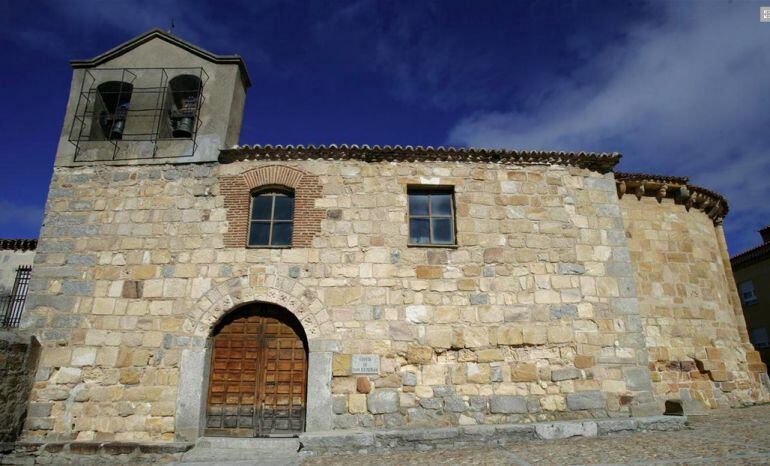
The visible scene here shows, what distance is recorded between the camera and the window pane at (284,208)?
873cm

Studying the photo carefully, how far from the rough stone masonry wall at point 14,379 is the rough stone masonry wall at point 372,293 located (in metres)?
0.19

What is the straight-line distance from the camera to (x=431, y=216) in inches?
348

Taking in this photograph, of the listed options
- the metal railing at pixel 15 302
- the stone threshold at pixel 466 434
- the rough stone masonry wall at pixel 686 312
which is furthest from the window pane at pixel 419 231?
the metal railing at pixel 15 302

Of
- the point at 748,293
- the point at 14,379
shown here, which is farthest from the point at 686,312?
the point at 748,293

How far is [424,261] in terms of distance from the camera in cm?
837

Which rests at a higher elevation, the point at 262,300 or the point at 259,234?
the point at 259,234

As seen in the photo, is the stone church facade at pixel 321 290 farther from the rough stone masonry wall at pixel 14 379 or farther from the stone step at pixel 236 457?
the stone step at pixel 236 457

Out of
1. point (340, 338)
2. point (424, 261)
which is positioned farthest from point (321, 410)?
point (424, 261)

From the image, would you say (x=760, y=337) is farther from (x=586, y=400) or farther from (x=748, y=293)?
(x=586, y=400)

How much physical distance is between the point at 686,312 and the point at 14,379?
41.7 feet

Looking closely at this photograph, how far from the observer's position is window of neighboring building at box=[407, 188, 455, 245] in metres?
8.68

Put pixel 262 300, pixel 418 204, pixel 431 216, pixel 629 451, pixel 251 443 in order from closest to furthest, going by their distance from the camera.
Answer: pixel 629 451 < pixel 251 443 < pixel 262 300 < pixel 431 216 < pixel 418 204

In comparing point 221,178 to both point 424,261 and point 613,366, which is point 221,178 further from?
point 613,366

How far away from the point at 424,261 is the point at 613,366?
3.75 m
